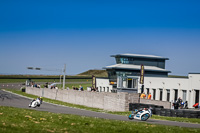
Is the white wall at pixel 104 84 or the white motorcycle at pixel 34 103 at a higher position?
the white wall at pixel 104 84

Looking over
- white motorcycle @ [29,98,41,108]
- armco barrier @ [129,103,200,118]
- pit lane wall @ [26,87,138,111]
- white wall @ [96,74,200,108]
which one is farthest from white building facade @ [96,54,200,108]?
white motorcycle @ [29,98,41,108]

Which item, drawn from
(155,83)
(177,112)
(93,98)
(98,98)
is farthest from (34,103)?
(155,83)

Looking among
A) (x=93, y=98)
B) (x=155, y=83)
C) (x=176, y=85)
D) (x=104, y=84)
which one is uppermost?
(x=155, y=83)

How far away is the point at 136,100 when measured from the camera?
40.4m

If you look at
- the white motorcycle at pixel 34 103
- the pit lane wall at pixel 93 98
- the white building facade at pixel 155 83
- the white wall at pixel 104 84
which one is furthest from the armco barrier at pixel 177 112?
the white wall at pixel 104 84

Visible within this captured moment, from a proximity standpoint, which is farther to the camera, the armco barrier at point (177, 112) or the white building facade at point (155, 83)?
the white building facade at point (155, 83)

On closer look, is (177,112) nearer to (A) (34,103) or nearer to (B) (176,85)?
(A) (34,103)

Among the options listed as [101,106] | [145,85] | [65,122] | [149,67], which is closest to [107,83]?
[149,67]

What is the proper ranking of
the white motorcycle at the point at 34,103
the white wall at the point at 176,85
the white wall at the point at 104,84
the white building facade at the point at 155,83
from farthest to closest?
the white wall at the point at 104,84 < the white building facade at the point at 155,83 < the white wall at the point at 176,85 < the white motorcycle at the point at 34,103

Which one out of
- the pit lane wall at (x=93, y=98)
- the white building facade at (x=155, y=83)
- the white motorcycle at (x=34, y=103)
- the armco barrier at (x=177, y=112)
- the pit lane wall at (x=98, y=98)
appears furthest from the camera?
the white building facade at (x=155, y=83)

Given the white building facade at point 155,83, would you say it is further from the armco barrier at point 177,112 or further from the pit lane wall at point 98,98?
the armco barrier at point 177,112

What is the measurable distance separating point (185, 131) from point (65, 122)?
5720 mm

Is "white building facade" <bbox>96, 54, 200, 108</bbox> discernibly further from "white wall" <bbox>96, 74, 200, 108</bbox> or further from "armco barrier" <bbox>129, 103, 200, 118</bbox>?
"armco barrier" <bbox>129, 103, 200, 118</bbox>

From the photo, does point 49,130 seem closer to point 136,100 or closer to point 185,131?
point 185,131
